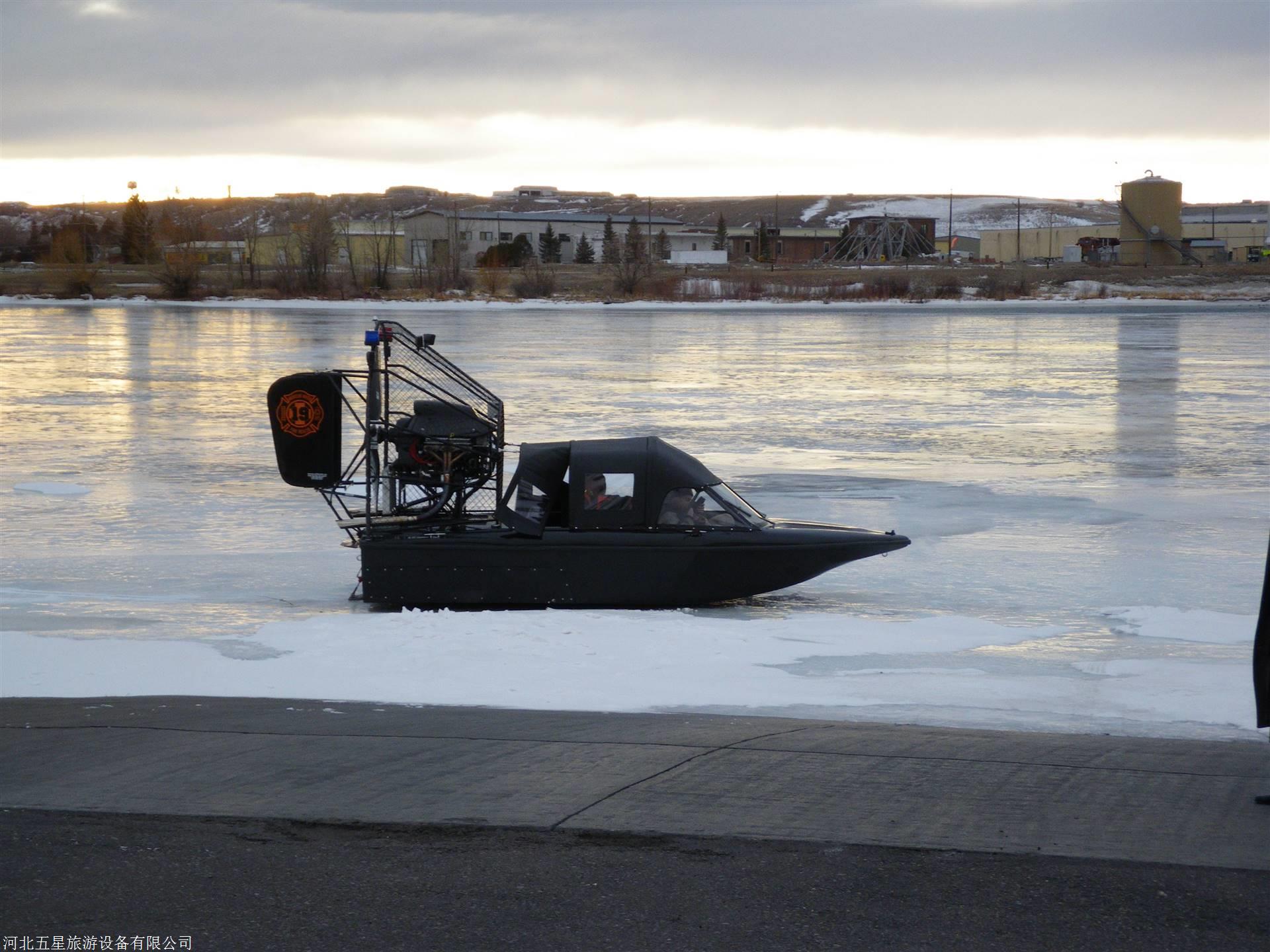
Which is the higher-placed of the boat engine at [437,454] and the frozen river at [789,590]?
the boat engine at [437,454]

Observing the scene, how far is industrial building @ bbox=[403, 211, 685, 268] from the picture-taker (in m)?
120

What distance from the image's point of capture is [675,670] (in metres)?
8.36

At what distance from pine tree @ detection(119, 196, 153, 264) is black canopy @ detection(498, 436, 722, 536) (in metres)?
125

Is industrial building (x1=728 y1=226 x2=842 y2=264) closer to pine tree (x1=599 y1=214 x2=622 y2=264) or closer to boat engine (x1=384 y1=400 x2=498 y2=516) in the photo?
pine tree (x1=599 y1=214 x2=622 y2=264)

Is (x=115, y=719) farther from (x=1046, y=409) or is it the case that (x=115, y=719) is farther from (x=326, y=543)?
(x=1046, y=409)

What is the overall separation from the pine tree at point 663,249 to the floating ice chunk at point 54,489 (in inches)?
4631

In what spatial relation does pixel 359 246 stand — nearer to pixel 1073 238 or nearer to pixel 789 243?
pixel 789 243

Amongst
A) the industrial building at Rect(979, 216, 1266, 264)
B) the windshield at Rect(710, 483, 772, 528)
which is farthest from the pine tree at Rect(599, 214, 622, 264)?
the windshield at Rect(710, 483, 772, 528)

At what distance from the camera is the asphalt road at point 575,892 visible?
4.05 metres

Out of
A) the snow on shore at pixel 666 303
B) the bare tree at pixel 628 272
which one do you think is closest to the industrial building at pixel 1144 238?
the snow on shore at pixel 666 303

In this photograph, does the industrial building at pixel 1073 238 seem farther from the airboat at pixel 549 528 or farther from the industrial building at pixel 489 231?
the airboat at pixel 549 528

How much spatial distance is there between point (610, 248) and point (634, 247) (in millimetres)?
11091

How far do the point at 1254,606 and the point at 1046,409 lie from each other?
13679mm

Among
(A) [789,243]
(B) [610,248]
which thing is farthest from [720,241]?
(B) [610,248]
